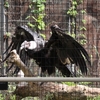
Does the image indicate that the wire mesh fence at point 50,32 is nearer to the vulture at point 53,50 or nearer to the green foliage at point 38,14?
the green foliage at point 38,14

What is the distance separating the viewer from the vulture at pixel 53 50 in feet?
10.4

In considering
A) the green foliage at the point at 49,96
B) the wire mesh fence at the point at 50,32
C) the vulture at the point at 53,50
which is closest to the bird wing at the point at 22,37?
the vulture at the point at 53,50

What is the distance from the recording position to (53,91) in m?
3.07

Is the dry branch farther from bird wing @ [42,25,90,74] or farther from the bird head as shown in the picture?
the bird head

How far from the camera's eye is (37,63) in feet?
11.6

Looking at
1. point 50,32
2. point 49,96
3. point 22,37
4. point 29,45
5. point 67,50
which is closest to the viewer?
point 49,96

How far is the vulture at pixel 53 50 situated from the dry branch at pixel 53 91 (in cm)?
27

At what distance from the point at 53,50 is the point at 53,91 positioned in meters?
0.49

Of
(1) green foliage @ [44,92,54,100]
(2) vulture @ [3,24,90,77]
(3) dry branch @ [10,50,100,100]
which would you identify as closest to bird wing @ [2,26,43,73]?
(2) vulture @ [3,24,90,77]

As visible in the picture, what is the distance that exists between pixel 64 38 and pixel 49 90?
0.54 metres

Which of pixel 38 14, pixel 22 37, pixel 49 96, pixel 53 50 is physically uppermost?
pixel 38 14

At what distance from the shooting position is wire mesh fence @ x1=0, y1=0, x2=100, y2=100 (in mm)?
3068

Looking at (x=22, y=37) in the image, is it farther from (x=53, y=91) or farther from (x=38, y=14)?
(x=53, y=91)

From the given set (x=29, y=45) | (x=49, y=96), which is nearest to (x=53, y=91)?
(x=49, y=96)
